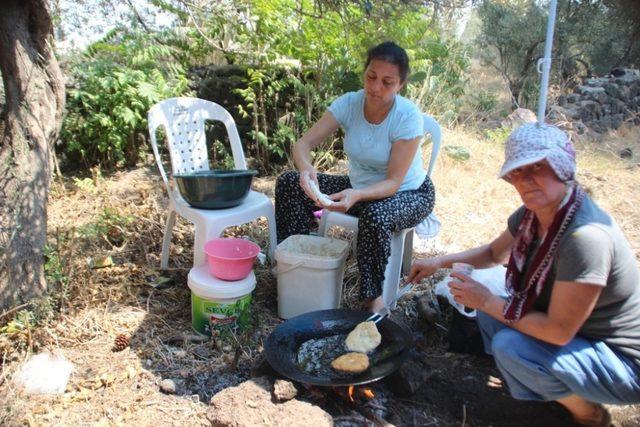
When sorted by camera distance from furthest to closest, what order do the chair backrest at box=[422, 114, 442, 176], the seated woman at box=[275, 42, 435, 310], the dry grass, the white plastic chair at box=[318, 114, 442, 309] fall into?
the dry grass, the chair backrest at box=[422, 114, 442, 176], the white plastic chair at box=[318, 114, 442, 309], the seated woman at box=[275, 42, 435, 310]

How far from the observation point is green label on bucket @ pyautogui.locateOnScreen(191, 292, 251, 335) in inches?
95.9

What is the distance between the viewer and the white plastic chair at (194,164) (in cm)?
270

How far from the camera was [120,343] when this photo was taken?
2.36 metres

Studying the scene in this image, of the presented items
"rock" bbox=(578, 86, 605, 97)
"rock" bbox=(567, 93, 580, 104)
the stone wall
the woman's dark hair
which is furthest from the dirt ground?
"rock" bbox=(578, 86, 605, 97)

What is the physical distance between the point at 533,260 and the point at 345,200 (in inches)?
40.7

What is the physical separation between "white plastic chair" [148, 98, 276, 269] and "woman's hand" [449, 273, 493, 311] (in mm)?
1355

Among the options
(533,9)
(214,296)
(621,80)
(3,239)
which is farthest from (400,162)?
(533,9)

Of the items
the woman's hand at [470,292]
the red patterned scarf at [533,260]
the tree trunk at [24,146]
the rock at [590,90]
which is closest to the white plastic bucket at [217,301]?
the tree trunk at [24,146]

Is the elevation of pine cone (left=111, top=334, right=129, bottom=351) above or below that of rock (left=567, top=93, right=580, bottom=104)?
below

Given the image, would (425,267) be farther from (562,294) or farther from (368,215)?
(562,294)

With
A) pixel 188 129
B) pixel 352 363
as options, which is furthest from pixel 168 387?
pixel 188 129

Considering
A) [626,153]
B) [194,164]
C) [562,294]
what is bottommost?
[626,153]

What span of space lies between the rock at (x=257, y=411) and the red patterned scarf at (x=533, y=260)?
0.76 metres

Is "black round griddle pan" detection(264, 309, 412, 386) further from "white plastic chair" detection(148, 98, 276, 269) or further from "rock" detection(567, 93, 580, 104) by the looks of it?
"rock" detection(567, 93, 580, 104)
